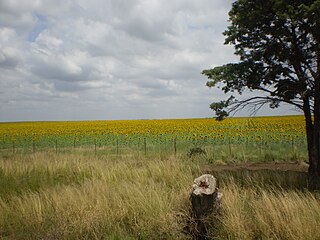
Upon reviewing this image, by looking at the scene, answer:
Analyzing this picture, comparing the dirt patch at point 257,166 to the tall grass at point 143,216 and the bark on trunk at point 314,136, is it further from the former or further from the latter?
the tall grass at point 143,216

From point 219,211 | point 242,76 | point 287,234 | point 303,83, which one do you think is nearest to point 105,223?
point 219,211

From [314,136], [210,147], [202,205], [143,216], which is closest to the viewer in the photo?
[202,205]

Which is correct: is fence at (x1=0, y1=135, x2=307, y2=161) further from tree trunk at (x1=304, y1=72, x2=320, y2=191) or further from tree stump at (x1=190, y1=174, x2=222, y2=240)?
tree stump at (x1=190, y1=174, x2=222, y2=240)

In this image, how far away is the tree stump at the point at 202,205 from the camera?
532 cm

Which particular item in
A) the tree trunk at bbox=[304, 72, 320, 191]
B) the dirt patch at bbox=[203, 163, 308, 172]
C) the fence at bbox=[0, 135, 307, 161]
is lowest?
the dirt patch at bbox=[203, 163, 308, 172]

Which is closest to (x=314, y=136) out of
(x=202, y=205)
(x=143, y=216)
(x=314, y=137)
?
(x=314, y=137)

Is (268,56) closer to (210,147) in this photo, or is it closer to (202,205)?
(202,205)

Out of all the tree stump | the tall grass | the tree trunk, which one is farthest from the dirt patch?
the tree stump

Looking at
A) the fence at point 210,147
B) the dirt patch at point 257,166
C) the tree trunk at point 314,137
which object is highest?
the tree trunk at point 314,137

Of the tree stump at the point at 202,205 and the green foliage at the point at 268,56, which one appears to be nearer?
the tree stump at the point at 202,205

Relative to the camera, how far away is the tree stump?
5.32 m

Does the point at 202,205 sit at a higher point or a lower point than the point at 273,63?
lower

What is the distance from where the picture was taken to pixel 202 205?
5.37 metres

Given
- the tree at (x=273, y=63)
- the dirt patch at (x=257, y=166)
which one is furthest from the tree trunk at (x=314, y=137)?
the dirt patch at (x=257, y=166)
